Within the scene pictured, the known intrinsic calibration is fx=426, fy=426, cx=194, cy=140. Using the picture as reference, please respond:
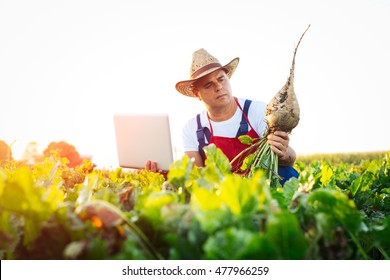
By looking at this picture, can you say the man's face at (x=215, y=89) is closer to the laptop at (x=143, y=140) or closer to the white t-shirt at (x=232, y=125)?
the white t-shirt at (x=232, y=125)

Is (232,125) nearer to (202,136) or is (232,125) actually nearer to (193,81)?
(202,136)

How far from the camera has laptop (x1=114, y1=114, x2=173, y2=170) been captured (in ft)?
14.9

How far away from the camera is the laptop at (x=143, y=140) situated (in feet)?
14.9

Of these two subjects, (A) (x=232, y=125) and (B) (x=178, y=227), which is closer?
(B) (x=178, y=227)

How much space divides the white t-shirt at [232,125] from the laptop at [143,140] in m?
0.51

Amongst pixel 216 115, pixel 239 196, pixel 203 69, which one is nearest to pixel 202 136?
pixel 216 115

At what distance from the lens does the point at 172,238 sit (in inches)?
33.6

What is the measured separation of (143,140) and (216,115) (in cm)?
89

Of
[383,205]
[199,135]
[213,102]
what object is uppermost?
[213,102]

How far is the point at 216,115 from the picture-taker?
4895 mm

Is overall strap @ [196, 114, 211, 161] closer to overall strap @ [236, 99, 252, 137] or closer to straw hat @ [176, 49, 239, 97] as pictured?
overall strap @ [236, 99, 252, 137]
